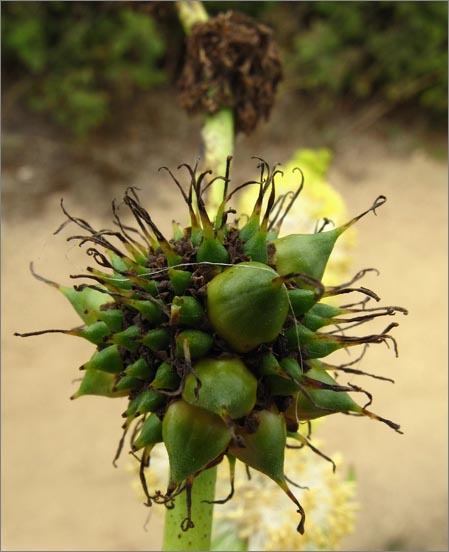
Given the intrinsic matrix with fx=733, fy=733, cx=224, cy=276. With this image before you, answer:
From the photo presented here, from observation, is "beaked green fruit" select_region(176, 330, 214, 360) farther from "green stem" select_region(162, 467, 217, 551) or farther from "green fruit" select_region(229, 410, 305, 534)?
"green stem" select_region(162, 467, 217, 551)

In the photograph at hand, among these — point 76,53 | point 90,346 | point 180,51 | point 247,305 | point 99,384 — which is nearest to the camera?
point 247,305

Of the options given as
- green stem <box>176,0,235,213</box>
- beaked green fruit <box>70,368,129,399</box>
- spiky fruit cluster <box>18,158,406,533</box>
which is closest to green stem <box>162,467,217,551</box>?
spiky fruit cluster <box>18,158,406,533</box>

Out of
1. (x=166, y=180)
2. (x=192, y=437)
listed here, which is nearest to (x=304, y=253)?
(x=192, y=437)

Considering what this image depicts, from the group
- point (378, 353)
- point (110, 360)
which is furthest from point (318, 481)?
point (378, 353)

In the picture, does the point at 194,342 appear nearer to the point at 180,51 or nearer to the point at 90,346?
the point at 90,346

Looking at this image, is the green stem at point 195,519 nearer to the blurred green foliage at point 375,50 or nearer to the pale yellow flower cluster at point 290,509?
the pale yellow flower cluster at point 290,509

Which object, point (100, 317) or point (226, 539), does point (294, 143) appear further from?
point (100, 317)
